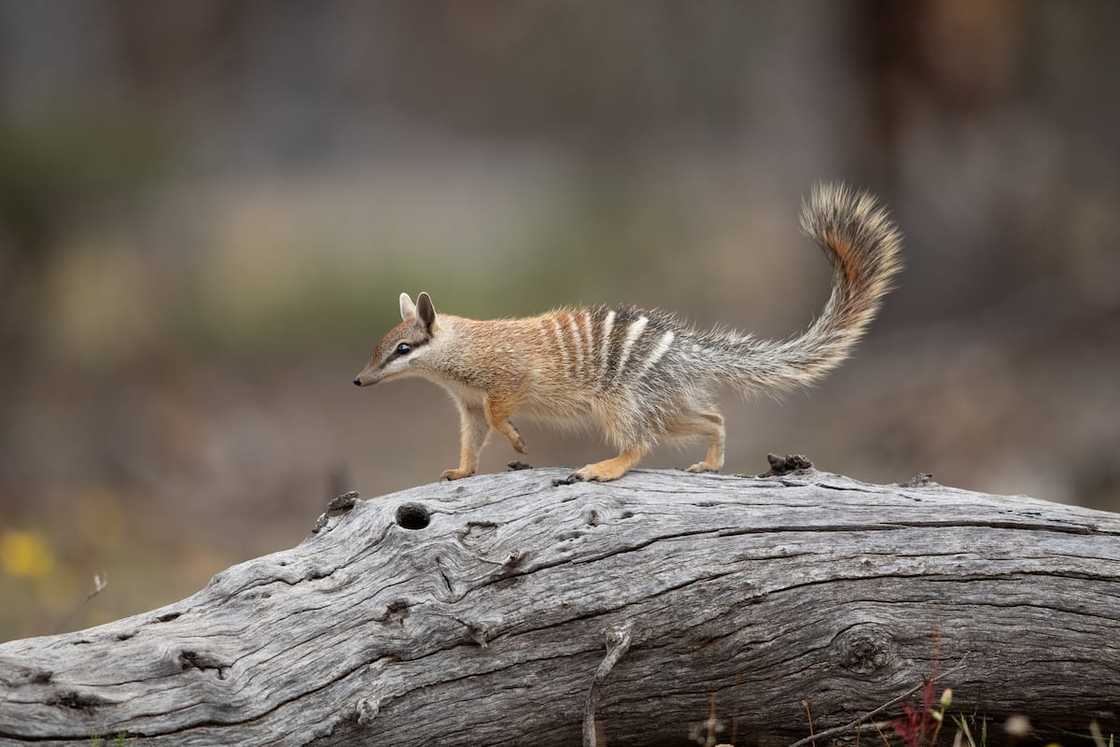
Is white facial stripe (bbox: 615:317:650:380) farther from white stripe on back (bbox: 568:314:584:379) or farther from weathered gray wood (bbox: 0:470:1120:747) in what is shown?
weathered gray wood (bbox: 0:470:1120:747)

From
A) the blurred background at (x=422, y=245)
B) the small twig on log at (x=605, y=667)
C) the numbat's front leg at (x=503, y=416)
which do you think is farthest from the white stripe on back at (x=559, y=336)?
the blurred background at (x=422, y=245)

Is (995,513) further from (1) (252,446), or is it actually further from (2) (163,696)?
(1) (252,446)

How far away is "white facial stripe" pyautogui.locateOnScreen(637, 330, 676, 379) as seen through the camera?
5246 mm

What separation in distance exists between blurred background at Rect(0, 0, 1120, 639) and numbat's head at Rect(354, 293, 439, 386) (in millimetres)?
4681

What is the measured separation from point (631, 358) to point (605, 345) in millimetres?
136

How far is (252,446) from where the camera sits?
1151cm

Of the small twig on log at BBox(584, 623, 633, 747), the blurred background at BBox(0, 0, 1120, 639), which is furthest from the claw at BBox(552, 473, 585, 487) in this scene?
the blurred background at BBox(0, 0, 1120, 639)

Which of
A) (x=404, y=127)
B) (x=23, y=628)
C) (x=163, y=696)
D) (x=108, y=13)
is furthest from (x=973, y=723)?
(x=108, y=13)

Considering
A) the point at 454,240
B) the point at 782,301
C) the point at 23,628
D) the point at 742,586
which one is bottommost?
the point at 742,586

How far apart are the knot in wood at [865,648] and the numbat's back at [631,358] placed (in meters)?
1.21

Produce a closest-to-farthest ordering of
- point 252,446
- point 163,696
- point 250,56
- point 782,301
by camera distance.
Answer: point 163,696 < point 252,446 < point 782,301 < point 250,56

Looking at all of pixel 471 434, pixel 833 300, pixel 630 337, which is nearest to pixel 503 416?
pixel 471 434

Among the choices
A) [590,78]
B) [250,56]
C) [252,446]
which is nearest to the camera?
[252,446]

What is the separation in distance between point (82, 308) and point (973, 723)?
9.58 metres
